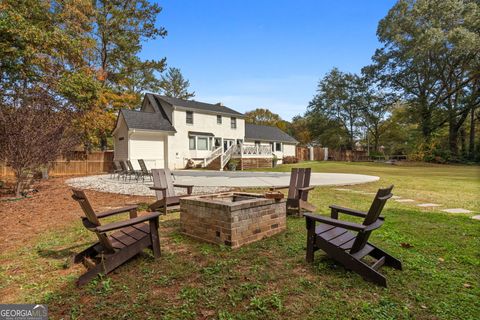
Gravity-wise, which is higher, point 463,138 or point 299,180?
point 463,138

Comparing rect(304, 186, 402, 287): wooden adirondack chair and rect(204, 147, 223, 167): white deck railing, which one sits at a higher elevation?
rect(204, 147, 223, 167): white deck railing

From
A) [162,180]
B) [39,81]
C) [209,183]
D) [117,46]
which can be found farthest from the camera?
[117,46]

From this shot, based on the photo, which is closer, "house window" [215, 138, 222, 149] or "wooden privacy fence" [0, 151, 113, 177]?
"wooden privacy fence" [0, 151, 113, 177]

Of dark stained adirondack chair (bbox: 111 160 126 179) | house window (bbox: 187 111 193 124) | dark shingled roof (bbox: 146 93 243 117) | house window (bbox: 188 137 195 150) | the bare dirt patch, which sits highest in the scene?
dark shingled roof (bbox: 146 93 243 117)

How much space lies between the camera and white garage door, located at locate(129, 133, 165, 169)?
62.8 ft

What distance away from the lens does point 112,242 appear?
3.17 meters

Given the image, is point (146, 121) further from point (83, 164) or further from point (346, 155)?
point (346, 155)

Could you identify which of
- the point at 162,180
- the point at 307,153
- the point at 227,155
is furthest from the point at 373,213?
the point at 307,153

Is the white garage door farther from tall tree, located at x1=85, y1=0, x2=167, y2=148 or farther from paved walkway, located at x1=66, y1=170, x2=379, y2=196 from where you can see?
paved walkway, located at x1=66, y1=170, x2=379, y2=196

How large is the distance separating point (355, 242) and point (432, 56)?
33324mm

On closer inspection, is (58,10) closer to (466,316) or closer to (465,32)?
(466,316)

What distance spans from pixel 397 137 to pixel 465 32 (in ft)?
54.4

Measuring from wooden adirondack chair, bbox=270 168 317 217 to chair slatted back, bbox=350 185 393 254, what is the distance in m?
2.41

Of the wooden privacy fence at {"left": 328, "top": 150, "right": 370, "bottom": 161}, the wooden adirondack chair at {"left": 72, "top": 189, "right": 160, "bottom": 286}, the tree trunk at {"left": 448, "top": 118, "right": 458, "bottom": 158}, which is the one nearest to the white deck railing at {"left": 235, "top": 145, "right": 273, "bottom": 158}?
the wooden privacy fence at {"left": 328, "top": 150, "right": 370, "bottom": 161}
